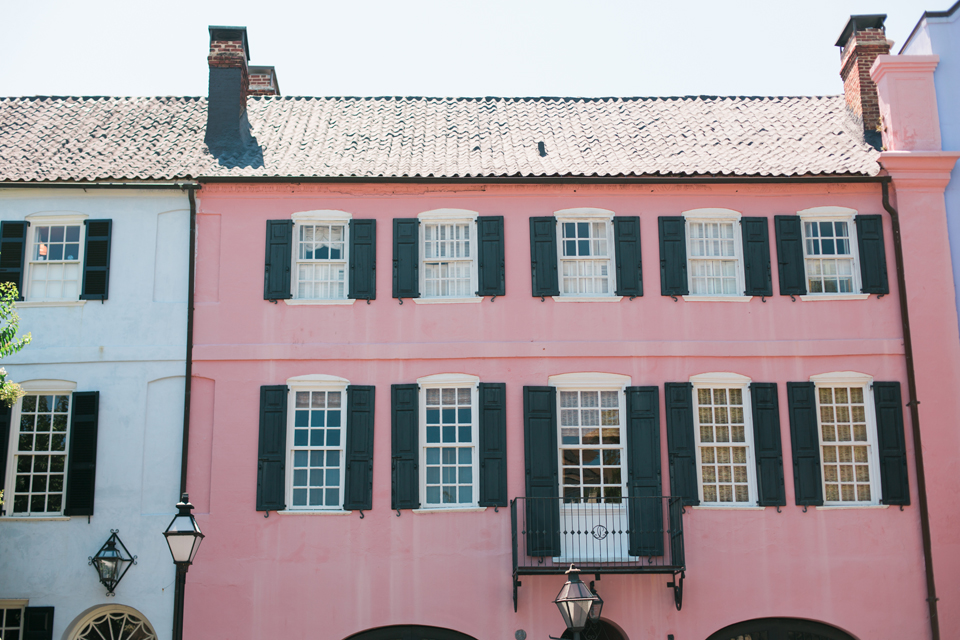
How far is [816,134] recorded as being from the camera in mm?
16969

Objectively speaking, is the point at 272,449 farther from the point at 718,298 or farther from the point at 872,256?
the point at 872,256

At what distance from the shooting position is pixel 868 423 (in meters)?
14.6

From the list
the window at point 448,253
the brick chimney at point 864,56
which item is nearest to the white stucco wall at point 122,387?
the window at point 448,253

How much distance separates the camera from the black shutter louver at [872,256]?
15.0 metres

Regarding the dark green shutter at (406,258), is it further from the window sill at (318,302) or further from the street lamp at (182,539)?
the street lamp at (182,539)

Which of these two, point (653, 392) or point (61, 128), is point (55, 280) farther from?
point (653, 392)

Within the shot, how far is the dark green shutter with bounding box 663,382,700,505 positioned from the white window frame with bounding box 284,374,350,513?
513cm

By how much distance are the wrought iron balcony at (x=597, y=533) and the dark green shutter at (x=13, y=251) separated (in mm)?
8863

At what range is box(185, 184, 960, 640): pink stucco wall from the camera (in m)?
13.9

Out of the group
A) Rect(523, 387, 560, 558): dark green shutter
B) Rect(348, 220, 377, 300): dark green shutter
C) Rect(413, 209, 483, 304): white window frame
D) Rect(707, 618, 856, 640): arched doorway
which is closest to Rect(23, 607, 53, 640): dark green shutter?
Rect(348, 220, 377, 300): dark green shutter

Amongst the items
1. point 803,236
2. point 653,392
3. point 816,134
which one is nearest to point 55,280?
point 653,392

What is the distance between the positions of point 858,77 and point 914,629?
10045 mm

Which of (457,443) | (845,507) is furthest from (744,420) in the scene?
(457,443)

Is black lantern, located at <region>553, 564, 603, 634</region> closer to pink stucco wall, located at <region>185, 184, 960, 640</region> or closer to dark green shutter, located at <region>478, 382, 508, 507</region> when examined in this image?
pink stucco wall, located at <region>185, 184, 960, 640</region>
